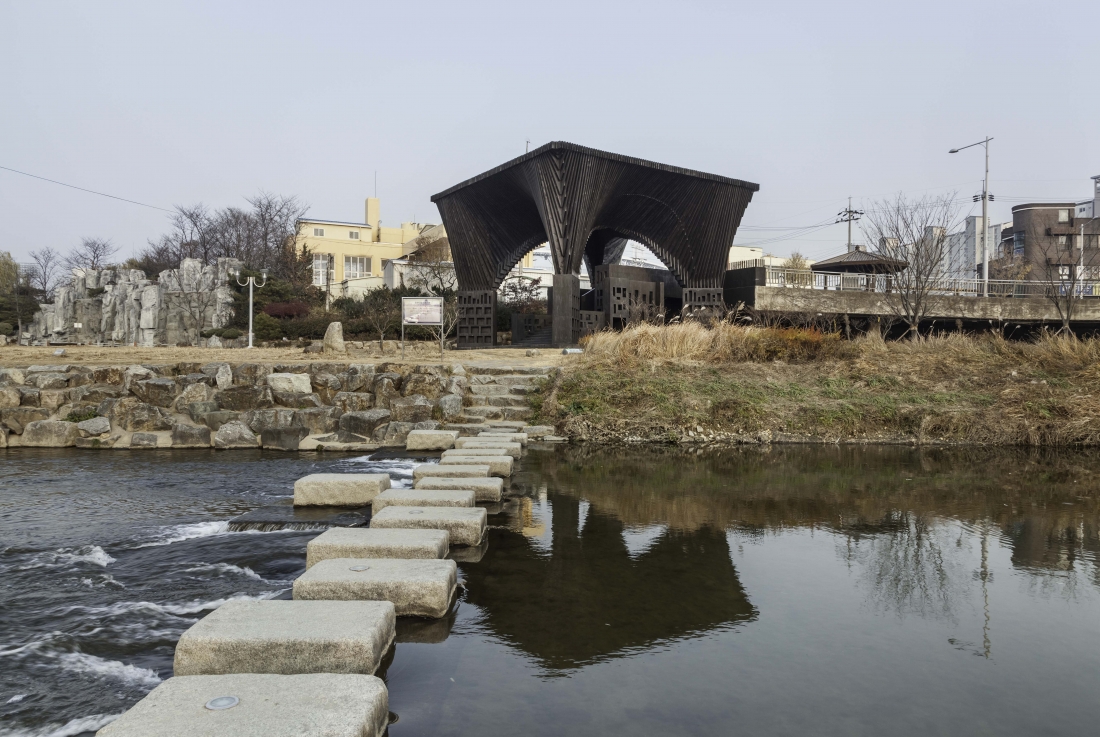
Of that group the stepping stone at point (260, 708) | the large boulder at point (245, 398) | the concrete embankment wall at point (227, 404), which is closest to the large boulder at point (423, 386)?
the concrete embankment wall at point (227, 404)

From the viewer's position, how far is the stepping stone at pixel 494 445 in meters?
7.10

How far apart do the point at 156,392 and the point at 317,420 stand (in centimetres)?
231

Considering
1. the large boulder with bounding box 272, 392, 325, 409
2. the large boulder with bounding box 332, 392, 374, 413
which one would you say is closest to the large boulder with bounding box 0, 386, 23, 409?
the large boulder with bounding box 272, 392, 325, 409

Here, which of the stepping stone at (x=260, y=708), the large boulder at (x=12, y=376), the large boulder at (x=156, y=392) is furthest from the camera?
the large boulder at (x=12, y=376)

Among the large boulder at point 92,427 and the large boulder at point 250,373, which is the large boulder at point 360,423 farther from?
the large boulder at point 92,427

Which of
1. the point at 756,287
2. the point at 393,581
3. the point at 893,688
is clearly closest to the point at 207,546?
the point at 393,581

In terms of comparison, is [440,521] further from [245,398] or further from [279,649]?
[245,398]

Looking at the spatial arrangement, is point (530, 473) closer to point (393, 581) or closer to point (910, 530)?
point (910, 530)

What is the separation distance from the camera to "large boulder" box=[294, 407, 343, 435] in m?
9.13

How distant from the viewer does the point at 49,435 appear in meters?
8.80

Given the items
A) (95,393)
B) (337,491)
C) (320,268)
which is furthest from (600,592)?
(320,268)

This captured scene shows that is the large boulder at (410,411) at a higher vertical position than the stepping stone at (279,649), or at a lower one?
higher

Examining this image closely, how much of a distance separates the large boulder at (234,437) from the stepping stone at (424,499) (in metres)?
4.67

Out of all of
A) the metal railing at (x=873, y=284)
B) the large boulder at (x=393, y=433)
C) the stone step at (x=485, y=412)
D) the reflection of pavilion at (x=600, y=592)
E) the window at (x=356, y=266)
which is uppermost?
the window at (x=356, y=266)
